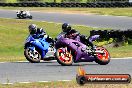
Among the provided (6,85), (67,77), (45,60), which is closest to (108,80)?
(6,85)

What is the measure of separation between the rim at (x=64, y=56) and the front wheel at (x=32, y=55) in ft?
5.04

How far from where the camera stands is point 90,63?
1526 cm

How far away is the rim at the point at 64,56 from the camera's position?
1418 cm

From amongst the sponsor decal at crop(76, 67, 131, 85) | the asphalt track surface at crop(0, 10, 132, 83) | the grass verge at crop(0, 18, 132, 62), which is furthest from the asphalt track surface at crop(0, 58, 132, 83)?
the grass verge at crop(0, 18, 132, 62)

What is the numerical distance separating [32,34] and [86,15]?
124 feet

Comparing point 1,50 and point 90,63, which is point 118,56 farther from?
point 1,50

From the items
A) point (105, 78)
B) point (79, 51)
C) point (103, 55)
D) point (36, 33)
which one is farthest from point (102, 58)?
point (105, 78)

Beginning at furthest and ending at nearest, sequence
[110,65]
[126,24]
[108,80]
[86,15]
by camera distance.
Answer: [86,15] → [126,24] → [110,65] → [108,80]

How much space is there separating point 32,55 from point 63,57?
171cm

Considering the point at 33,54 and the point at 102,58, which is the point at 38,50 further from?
the point at 102,58

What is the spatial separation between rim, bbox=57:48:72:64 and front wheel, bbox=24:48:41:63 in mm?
1538

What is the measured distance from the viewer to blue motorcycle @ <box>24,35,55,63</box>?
1555 cm

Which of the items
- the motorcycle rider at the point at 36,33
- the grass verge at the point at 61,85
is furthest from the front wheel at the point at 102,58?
the grass verge at the point at 61,85

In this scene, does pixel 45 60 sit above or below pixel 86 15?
above
